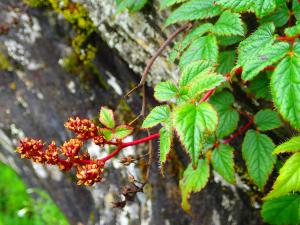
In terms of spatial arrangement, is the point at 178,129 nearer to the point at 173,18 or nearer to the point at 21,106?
the point at 173,18

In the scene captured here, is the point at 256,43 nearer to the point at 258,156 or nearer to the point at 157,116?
the point at 157,116

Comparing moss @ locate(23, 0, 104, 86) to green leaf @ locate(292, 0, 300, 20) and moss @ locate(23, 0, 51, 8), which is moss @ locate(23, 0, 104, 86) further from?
green leaf @ locate(292, 0, 300, 20)

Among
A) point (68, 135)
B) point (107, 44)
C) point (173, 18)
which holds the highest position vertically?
point (107, 44)

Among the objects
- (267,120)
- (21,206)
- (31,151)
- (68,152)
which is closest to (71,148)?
(68,152)

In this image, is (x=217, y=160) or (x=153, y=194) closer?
(x=217, y=160)

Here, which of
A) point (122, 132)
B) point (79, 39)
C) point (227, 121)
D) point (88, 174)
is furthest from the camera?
point (79, 39)

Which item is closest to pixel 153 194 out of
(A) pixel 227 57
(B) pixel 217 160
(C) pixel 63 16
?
(B) pixel 217 160
